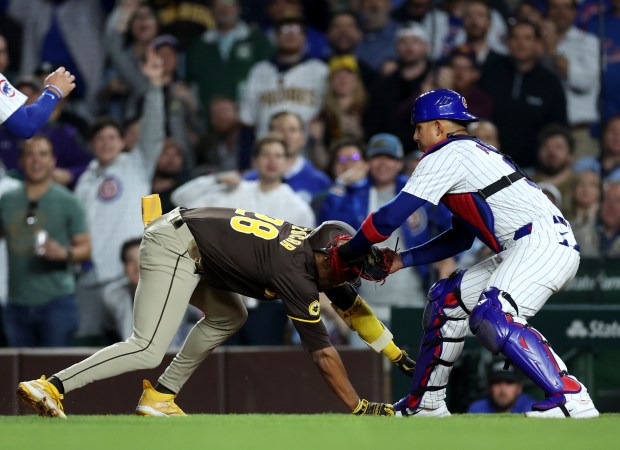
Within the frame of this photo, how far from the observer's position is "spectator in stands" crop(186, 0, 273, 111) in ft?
35.0

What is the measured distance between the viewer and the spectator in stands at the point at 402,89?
9.94m

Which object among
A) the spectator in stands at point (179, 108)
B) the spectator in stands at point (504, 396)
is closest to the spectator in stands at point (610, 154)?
the spectator in stands at point (504, 396)

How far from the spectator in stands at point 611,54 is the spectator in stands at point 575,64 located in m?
0.09

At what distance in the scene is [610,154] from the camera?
9.41 metres

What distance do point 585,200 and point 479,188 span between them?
3779 mm

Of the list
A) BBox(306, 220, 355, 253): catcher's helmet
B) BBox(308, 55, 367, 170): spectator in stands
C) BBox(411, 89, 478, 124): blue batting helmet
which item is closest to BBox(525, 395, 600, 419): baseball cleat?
BBox(306, 220, 355, 253): catcher's helmet

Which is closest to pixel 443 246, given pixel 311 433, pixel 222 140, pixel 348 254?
pixel 348 254

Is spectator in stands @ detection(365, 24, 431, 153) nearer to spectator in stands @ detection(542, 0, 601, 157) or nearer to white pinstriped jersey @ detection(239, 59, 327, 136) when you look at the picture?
white pinstriped jersey @ detection(239, 59, 327, 136)

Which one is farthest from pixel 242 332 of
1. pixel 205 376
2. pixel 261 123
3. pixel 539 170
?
pixel 539 170

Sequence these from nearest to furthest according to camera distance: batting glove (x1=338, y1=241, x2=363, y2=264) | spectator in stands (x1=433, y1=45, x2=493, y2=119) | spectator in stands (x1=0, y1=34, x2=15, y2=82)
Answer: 1. batting glove (x1=338, y1=241, x2=363, y2=264)
2. spectator in stands (x1=433, y1=45, x2=493, y2=119)
3. spectator in stands (x1=0, y1=34, x2=15, y2=82)

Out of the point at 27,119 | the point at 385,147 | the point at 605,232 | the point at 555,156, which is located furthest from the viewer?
the point at 555,156

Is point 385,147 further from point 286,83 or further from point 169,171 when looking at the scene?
point 169,171

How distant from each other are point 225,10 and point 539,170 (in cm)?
332

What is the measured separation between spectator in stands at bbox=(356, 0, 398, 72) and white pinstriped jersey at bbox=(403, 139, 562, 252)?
15.0 ft
